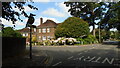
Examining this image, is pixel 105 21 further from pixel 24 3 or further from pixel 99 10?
pixel 24 3

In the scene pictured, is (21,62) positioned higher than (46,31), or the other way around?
(46,31)

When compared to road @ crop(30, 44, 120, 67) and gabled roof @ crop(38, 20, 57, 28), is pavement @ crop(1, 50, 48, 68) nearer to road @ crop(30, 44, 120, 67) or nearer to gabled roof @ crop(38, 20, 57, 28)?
road @ crop(30, 44, 120, 67)

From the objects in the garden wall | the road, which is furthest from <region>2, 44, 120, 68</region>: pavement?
the garden wall

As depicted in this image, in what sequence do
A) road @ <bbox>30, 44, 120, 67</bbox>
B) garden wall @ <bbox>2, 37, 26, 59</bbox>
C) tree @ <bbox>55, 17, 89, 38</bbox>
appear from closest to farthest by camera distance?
1. road @ <bbox>30, 44, 120, 67</bbox>
2. garden wall @ <bbox>2, 37, 26, 59</bbox>
3. tree @ <bbox>55, 17, 89, 38</bbox>

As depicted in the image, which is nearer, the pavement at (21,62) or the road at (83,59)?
the pavement at (21,62)

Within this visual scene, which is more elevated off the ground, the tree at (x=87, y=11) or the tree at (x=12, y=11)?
the tree at (x=87, y=11)

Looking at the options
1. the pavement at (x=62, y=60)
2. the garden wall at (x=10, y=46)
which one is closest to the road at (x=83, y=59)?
the pavement at (x=62, y=60)

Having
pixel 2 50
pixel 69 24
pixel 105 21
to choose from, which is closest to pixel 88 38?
pixel 69 24

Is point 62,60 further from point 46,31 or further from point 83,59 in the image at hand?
point 46,31

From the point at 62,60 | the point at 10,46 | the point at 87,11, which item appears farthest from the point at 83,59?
the point at 87,11

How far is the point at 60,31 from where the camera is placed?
4256cm

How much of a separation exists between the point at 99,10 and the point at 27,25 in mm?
47924

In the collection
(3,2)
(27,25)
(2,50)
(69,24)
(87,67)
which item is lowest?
(87,67)

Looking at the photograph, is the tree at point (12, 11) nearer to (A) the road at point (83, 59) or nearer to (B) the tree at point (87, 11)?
(A) the road at point (83, 59)
